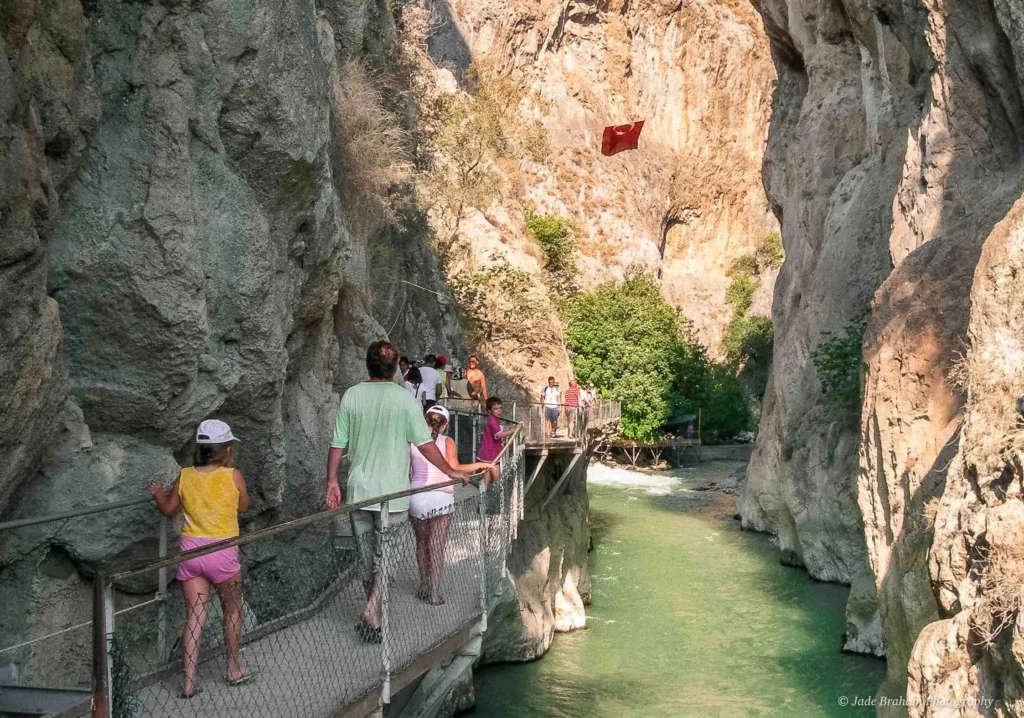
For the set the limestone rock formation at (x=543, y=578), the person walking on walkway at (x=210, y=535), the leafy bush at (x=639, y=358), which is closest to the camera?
the person walking on walkway at (x=210, y=535)

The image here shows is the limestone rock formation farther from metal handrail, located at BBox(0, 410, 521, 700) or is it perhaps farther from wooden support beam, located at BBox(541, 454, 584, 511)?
metal handrail, located at BBox(0, 410, 521, 700)

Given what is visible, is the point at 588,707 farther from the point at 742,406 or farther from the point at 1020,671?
the point at 742,406

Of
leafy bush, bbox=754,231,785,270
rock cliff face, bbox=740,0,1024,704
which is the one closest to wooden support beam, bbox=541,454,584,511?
rock cliff face, bbox=740,0,1024,704

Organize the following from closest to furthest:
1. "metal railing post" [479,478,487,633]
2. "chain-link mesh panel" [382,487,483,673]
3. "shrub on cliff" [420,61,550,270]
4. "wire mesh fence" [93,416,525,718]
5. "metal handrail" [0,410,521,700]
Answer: "metal handrail" [0,410,521,700]
"wire mesh fence" [93,416,525,718]
"chain-link mesh panel" [382,487,483,673]
"metal railing post" [479,478,487,633]
"shrub on cliff" [420,61,550,270]

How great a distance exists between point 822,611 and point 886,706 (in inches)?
465

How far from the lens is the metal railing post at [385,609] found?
21.5 feet

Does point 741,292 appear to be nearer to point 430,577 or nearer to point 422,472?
point 422,472

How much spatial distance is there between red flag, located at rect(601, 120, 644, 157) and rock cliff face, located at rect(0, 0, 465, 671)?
43169 millimetres

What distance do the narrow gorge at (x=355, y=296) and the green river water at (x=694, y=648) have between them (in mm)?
768

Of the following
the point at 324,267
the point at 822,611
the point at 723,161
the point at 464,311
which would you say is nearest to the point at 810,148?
the point at 464,311

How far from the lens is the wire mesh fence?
5.42 meters

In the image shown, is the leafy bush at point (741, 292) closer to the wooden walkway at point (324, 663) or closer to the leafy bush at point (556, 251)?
the leafy bush at point (556, 251)

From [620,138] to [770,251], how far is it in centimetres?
1337

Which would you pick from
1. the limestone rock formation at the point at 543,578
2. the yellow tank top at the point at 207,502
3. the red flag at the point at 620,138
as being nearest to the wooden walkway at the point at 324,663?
the yellow tank top at the point at 207,502
